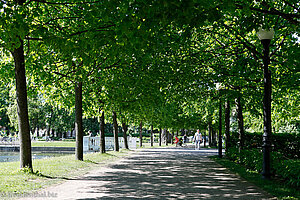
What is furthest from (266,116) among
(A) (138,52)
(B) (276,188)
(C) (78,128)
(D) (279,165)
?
(C) (78,128)

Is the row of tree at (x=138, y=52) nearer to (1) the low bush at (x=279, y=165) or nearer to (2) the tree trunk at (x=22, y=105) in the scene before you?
(2) the tree trunk at (x=22, y=105)

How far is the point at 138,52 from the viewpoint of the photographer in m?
10.3

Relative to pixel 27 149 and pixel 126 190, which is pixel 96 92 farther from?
pixel 126 190

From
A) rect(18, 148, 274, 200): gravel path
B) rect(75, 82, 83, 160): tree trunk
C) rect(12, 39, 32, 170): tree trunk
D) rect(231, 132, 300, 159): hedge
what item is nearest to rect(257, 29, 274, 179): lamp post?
rect(18, 148, 274, 200): gravel path

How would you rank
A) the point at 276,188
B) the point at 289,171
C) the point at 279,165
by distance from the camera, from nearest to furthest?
the point at 276,188, the point at 289,171, the point at 279,165

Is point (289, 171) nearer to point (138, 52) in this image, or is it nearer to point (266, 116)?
point (266, 116)

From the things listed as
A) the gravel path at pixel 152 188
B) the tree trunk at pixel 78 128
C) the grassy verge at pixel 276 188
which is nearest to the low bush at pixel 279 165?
the grassy verge at pixel 276 188

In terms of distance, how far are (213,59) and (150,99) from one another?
4.79 metres

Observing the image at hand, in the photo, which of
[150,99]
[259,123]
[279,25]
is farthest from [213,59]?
[259,123]

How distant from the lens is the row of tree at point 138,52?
669 cm

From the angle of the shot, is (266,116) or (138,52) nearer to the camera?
(266,116)

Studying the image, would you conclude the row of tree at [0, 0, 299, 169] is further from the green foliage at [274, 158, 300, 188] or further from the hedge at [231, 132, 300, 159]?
the green foliage at [274, 158, 300, 188]

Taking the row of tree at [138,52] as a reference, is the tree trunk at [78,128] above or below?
below

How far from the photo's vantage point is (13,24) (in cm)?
714
